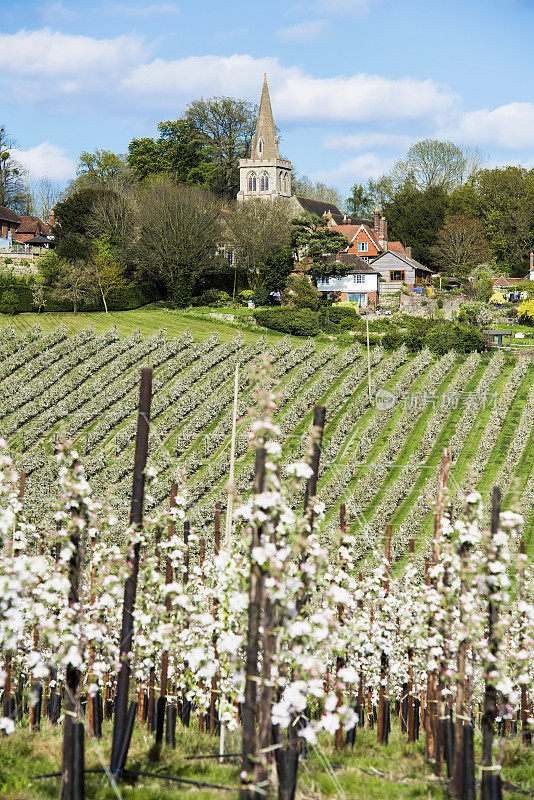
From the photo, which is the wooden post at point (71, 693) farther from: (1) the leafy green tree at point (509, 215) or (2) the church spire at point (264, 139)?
(1) the leafy green tree at point (509, 215)

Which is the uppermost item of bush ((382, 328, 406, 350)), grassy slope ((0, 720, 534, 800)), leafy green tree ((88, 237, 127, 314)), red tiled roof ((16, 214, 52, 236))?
red tiled roof ((16, 214, 52, 236))

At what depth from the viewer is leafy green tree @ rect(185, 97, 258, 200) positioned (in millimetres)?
99062

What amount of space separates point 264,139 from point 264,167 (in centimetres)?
358

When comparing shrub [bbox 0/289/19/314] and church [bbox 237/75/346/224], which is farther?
church [bbox 237/75/346/224]

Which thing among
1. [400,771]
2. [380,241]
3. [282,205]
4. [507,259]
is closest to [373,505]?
[400,771]

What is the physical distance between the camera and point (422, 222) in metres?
94.9

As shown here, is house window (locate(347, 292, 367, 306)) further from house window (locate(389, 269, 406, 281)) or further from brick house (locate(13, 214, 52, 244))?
brick house (locate(13, 214, 52, 244))

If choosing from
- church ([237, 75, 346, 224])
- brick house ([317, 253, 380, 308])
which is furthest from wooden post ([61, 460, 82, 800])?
church ([237, 75, 346, 224])

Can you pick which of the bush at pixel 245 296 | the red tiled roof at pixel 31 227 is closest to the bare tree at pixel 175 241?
the bush at pixel 245 296

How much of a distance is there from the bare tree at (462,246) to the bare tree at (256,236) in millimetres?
24702

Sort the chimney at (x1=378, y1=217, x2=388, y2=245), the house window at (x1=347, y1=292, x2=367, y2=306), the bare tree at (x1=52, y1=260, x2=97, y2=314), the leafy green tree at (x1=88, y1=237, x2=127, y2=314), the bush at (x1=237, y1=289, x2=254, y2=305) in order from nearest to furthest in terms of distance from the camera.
Result: the bare tree at (x1=52, y1=260, x2=97, y2=314) < the leafy green tree at (x1=88, y1=237, x2=127, y2=314) < the bush at (x1=237, y1=289, x2=254, y2=305) < the house window at (x1=347, y1=292, x2=367, y2=306) < the chimney at (x1=378, y1=217, x2=388, y2=245)

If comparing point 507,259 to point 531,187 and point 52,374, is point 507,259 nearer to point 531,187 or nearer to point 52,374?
point 531,187

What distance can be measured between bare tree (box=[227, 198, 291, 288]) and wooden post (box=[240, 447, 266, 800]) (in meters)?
62.9

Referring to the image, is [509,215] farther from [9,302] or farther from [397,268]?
[9,302]
